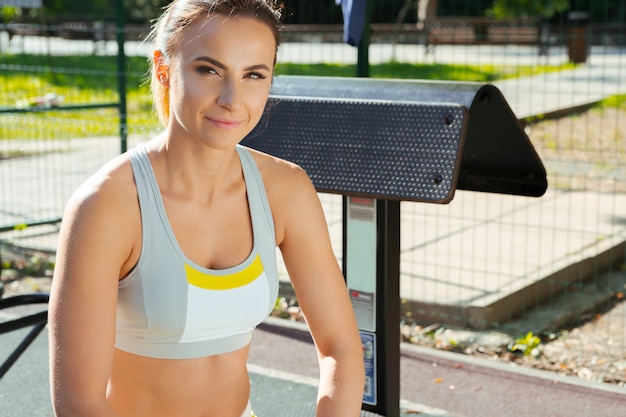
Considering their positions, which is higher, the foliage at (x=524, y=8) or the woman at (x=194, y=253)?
the foliage at (x=524, y=8)

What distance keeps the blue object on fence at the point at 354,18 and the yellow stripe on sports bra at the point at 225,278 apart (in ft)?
7.48

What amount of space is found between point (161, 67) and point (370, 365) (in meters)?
1.39

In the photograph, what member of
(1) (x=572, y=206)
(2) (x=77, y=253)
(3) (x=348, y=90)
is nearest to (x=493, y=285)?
(1) (x=572, y=206)

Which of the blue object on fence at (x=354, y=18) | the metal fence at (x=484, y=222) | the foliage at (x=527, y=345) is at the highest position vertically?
the blue object on fence at (x=354, y=18)

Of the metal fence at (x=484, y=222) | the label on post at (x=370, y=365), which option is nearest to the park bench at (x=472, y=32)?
the metal fence at (x=484, y=222)

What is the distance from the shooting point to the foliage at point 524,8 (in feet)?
85.0

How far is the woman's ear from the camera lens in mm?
1844

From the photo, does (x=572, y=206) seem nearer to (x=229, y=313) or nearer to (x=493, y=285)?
(x=493, y=285)

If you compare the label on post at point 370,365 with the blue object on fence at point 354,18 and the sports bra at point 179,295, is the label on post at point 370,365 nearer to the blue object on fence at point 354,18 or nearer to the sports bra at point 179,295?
the sports bra at point 179,295

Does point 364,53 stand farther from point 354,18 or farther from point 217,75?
point 217,75

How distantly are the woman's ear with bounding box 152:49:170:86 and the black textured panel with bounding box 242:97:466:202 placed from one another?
31.2 inches

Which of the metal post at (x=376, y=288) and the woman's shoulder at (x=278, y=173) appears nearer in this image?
the woman's shoulder at (x=278, y=173)

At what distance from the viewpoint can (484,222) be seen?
22.7ft

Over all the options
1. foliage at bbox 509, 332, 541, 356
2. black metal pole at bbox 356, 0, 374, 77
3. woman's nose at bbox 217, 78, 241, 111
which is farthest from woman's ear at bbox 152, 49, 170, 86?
foliage at bbox 509, 332, 541, 356
